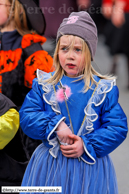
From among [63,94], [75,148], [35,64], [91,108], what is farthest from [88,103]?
[35,64]

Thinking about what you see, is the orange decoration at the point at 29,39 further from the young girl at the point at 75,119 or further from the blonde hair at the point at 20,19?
the young girl at the point at 75,119

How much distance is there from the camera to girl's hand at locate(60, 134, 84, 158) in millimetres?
2139

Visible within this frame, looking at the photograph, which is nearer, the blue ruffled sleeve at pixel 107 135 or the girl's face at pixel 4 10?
the blue ruffled sleeve at pixel 107 135

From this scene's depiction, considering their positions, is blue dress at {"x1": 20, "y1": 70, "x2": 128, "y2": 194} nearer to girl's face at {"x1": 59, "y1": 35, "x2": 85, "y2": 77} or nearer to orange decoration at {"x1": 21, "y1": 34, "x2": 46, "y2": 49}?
girl's face at {"x1": 59, "y1": 35, "x2": 85, "y2": 77}

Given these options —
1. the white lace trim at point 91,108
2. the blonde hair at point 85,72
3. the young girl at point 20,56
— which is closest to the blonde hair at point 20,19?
the young girl at point 20,56

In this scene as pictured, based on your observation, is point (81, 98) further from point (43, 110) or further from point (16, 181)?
point (16, 181)

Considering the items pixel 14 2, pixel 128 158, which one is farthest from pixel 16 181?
pixel 128 158

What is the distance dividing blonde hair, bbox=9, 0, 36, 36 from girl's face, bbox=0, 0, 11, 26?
0.14 feet

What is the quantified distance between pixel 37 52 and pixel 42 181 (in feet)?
3.68

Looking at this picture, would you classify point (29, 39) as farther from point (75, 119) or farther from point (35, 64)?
point (75, 119)

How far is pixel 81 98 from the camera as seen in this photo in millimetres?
2242

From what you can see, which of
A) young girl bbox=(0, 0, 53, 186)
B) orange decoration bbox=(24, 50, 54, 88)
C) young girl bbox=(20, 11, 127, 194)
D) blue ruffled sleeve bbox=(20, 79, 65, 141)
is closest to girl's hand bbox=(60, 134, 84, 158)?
young girl bbox=(20, 11, 127, 194)

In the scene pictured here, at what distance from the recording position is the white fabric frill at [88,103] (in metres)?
2.21

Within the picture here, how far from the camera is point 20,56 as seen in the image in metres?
2.93
